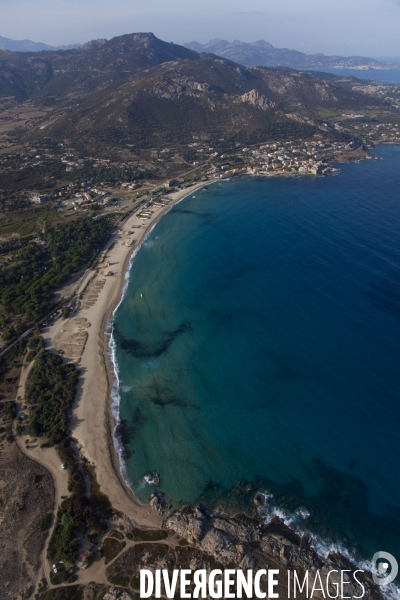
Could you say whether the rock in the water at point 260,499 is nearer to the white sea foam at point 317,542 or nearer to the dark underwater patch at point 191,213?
the white sea foam at point 317,542

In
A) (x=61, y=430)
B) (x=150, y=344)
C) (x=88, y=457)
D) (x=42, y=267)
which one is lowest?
(x=88, y=457)

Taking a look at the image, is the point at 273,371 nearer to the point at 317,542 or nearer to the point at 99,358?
the point at 317,542

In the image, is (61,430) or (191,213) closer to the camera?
(61,430)

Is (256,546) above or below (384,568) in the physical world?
above

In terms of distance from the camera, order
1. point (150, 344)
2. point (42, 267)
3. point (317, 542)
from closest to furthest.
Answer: point (317, 542)
point (150, 344)
point (42, 267)

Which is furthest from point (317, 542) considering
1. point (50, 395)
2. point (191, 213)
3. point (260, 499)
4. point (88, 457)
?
point (191, 213)

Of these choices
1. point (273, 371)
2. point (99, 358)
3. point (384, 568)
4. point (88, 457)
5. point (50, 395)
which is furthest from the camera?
point (99, 358)
